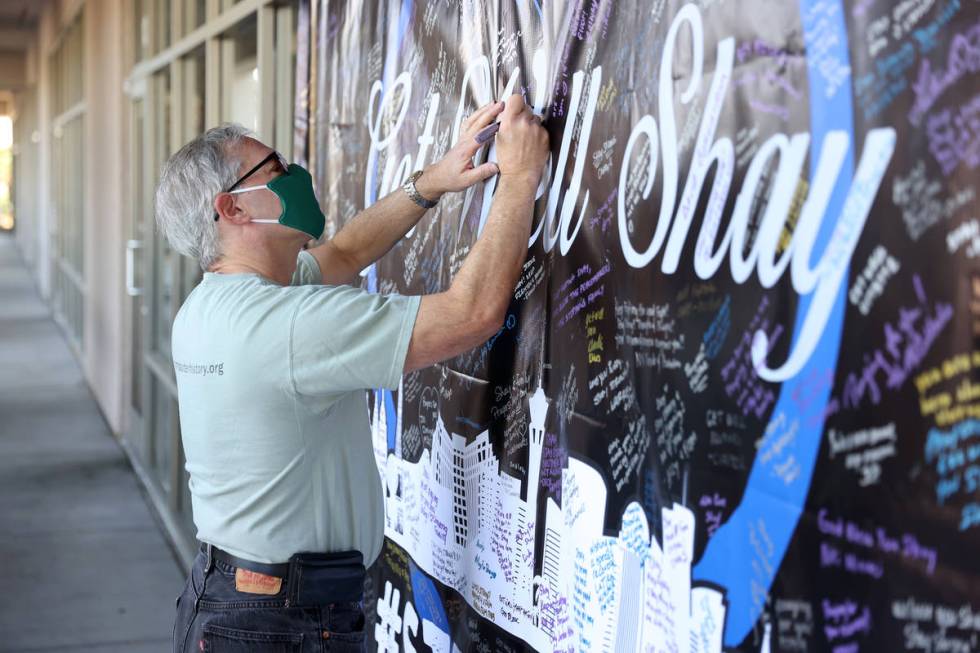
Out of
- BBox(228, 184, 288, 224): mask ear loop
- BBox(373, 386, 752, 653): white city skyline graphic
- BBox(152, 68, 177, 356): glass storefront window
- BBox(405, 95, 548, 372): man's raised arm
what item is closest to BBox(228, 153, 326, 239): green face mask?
BBox(228, 184, 288, 224): mask ear loop

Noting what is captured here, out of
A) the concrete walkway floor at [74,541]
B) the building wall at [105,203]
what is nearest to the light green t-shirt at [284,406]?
the concrete walkway floor at [74,541]

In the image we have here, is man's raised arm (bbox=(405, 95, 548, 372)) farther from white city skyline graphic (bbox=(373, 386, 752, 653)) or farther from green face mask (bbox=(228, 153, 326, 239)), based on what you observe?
green face mask (bbox=(228, 153, 326, 239))

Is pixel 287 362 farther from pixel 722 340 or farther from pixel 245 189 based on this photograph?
pixel 722 340

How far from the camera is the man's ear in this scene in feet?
6.85

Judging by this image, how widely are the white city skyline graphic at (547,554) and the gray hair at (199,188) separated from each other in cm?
66

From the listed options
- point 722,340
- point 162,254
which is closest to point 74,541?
point 162,254

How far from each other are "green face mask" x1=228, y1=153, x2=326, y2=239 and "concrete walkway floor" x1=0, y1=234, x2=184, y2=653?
9.20ft

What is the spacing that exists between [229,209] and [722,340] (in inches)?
42.4

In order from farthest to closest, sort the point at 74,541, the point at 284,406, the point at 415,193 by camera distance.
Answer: the point at 74,541
the point at 415,193
the point at 284,406

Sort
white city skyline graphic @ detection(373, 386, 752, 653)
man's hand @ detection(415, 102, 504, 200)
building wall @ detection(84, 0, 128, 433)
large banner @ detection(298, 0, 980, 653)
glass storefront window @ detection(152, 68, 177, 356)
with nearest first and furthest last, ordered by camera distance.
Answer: large banner @ detection(298, 0, 980, 653) < white city skyline graphic @ detection(373, 386, 752, 653) < man's hand @ detection(415, 102, 504, 200) < glass storefront window @ detection(152, 68, 177, 356) < building wall @ detection(84, 0, 128, 433)

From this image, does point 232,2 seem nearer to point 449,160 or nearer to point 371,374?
point 449,160

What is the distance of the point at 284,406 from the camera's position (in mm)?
1985

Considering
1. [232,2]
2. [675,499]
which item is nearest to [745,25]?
[675,499]

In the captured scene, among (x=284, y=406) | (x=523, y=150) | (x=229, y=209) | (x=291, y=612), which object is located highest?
(x=523, y=150)
